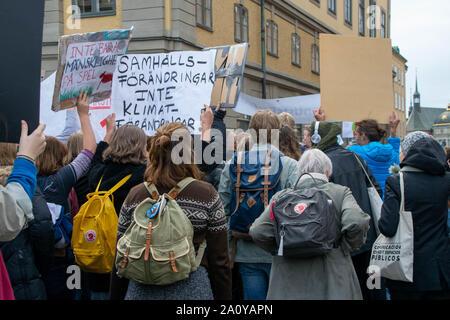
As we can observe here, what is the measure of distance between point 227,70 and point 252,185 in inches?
102

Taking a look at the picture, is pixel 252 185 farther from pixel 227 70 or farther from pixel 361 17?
pixel 361 17

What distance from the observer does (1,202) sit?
2322 millimetres

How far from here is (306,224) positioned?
304cm

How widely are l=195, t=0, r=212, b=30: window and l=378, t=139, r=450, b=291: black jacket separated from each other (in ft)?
39.0

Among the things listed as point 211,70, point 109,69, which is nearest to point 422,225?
point 211,70

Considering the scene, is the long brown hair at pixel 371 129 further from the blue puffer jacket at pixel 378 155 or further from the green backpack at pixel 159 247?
the green backpack at pixel 159 247

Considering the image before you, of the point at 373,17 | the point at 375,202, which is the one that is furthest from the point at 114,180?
the point at 373,17

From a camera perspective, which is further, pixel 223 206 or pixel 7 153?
pixel 223 206

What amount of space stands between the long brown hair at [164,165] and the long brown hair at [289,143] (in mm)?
1950

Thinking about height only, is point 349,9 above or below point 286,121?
above

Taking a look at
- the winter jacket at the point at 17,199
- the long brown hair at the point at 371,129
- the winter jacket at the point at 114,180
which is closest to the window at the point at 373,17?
the long brown hair at the point at 371,129

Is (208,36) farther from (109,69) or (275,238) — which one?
(275,238)

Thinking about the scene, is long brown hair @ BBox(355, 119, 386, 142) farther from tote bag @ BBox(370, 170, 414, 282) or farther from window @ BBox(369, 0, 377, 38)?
window @ BBox(369, 0, 377, 38)

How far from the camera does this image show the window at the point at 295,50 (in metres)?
22.7
